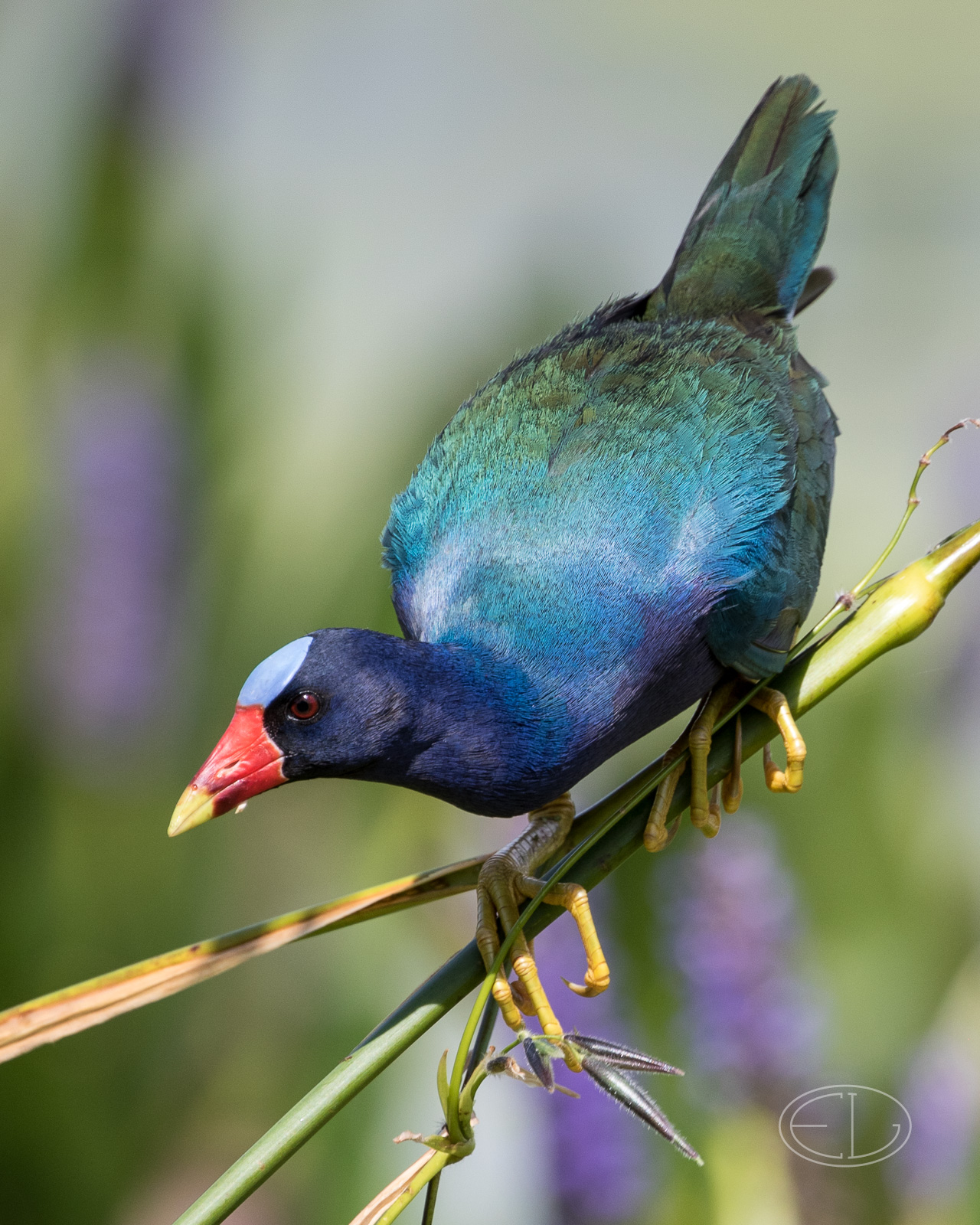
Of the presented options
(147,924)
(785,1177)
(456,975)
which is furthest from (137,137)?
(785,1177)

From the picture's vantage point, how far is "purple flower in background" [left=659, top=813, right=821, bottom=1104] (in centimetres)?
134

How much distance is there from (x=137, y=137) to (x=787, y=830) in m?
1.40

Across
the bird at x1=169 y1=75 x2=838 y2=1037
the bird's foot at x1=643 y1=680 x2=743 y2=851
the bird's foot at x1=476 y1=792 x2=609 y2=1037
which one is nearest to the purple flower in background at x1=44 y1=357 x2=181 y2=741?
the bird at x1=169 y1=75 x2=838 y2=1037

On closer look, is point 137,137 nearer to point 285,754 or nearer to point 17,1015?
point 285,754

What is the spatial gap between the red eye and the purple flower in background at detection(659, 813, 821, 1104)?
445 millimetres

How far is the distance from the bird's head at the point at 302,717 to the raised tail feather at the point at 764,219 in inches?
30.8

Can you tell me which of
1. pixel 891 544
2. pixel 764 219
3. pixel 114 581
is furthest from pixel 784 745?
pixel 114 581

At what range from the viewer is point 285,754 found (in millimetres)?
1178

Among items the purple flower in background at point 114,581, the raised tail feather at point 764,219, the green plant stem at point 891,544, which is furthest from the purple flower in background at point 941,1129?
the purple flower in background at point 114,581

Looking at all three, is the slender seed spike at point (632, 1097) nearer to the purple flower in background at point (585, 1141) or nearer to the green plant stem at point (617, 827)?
the green plant stem at point (617, 827)

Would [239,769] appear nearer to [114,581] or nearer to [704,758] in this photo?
[704,758]

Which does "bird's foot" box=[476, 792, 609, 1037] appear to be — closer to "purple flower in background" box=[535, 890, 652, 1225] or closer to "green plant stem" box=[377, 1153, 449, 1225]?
"purple flower in background" box=[535, 890, 652, 1225]

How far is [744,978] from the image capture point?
53.0 inches

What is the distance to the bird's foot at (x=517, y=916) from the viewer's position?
1197 millimetres
